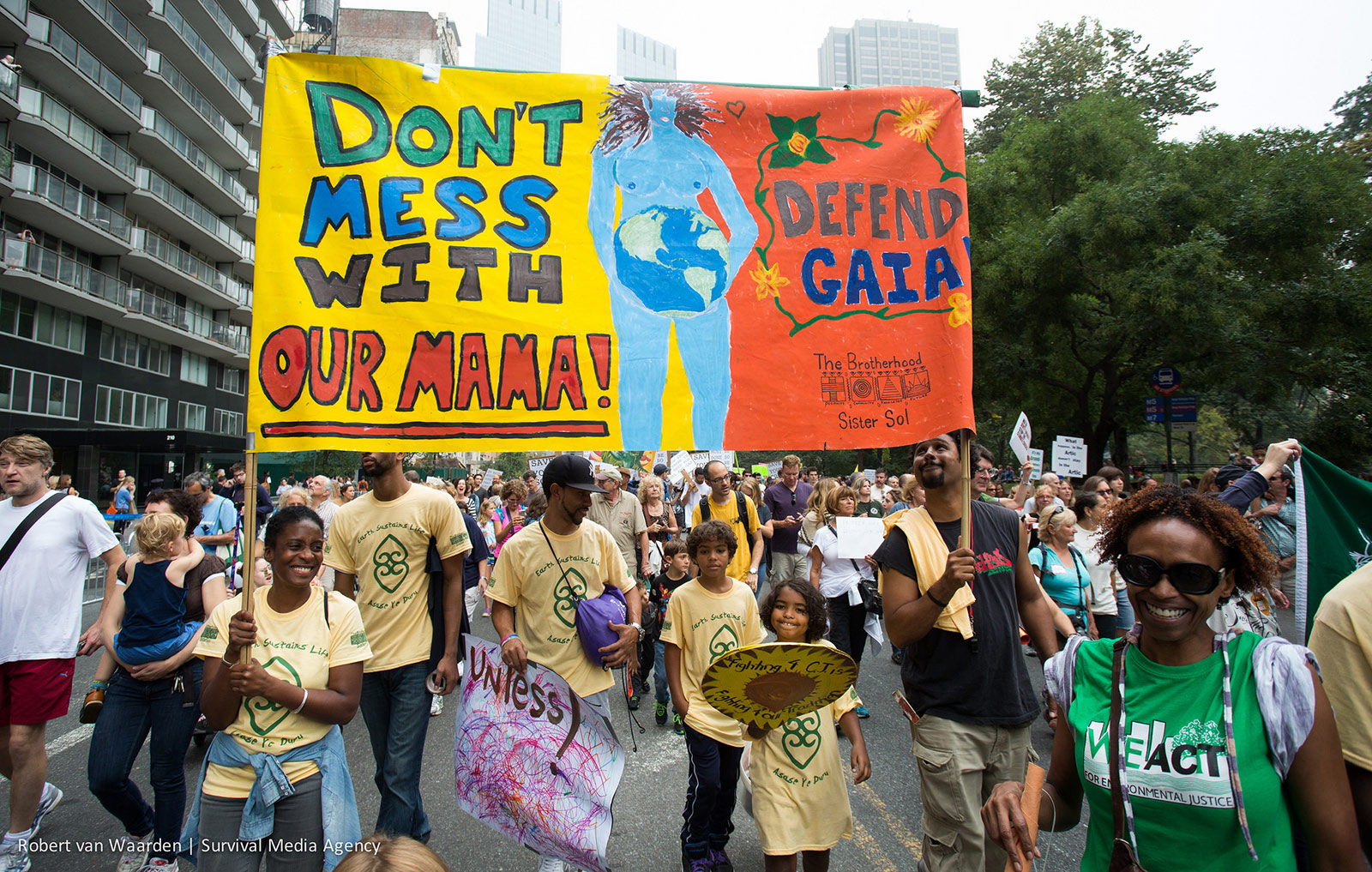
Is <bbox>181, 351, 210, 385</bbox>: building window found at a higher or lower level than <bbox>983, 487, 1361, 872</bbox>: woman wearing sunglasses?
higher

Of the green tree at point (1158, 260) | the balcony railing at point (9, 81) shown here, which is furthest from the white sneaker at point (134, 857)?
the balcony railing at point (9, 81)

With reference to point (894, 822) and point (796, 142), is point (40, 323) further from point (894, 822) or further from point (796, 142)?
point (894, 822)

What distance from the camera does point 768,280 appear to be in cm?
322

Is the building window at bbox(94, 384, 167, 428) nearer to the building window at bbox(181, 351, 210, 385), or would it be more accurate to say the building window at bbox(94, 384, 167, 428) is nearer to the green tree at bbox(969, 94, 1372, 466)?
the building window at bbox(181, 351, 210, 385)

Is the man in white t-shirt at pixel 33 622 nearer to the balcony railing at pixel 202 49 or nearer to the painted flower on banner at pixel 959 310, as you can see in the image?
the painted flower on banner at pixel 959 310

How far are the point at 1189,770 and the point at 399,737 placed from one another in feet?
10.7

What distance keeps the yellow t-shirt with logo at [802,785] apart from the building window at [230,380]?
4615 centimetres

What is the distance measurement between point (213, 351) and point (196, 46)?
48.8ft

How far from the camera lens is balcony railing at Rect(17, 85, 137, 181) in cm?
2528

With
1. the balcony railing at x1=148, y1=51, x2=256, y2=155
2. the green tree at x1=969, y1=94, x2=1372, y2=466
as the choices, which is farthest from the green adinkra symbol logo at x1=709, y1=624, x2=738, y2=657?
the balcony railing at x1=148, y1=51, x2=256, y2=155

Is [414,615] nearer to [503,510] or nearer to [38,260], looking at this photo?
[503,510]

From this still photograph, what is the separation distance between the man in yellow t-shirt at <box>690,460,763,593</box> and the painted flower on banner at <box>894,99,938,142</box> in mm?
4188

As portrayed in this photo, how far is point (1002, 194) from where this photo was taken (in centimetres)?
2023

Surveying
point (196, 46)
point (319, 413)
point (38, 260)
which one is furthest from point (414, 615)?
point (196, 46)
